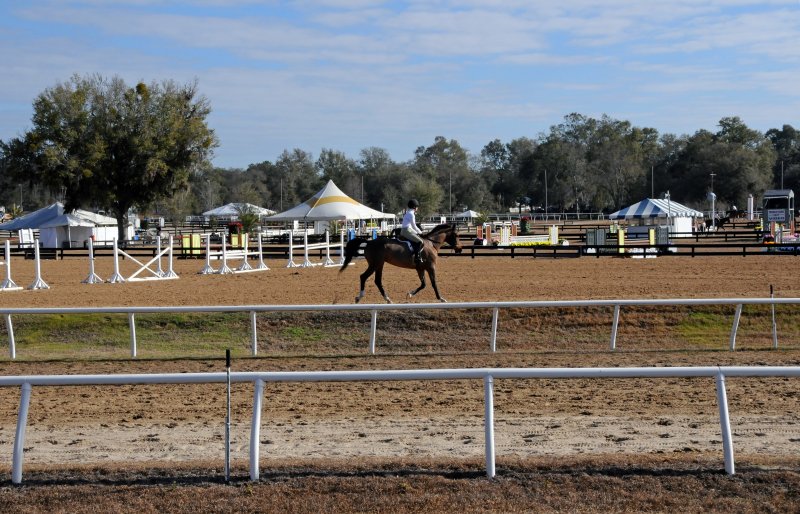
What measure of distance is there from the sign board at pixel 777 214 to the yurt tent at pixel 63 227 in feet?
114

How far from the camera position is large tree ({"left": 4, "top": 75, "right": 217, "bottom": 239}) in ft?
177

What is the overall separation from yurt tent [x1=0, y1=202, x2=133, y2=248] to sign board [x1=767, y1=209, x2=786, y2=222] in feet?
114

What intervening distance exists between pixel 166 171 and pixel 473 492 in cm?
5156

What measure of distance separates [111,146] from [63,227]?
577 centimetres

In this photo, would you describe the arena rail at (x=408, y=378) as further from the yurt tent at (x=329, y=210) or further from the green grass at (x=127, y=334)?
the yurt tent at (x=329, y=210)

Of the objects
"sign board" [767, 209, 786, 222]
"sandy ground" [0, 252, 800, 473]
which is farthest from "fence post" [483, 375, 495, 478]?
"sign board" [767, 209, 786, 222]

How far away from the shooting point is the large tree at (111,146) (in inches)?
2122

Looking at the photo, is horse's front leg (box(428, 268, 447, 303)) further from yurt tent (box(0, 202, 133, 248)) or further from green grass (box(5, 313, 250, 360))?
yurt tent (box(0, 202, 133, 248))

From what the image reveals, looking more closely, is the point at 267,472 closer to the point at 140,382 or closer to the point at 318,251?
the point at 140,382

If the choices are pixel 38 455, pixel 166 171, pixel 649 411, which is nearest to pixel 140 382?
pixel 38 455

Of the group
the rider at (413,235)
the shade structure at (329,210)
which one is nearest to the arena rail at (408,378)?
the rider at (413,235)

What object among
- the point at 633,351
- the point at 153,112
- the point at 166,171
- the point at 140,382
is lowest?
the point at 633,351

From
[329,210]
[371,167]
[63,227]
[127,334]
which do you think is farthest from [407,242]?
[371,167]

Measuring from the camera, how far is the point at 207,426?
925 cm
